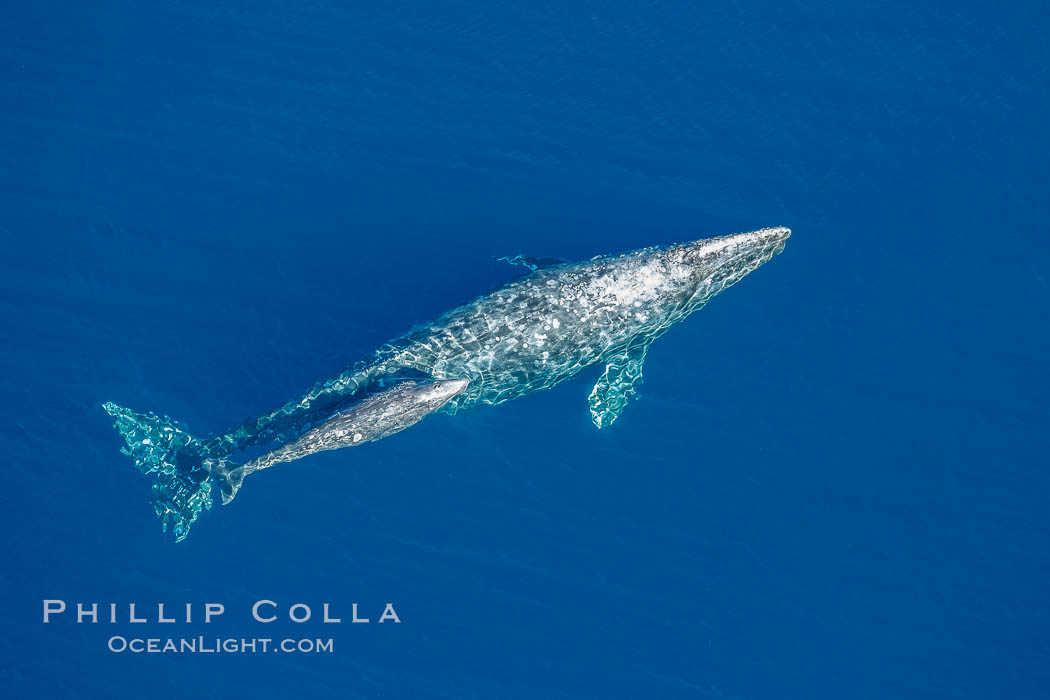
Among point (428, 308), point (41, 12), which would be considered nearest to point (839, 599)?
point (428, 308)

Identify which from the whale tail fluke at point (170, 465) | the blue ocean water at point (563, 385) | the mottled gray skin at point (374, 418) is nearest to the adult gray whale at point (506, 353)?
the whale tail fluke at point (170, 465)

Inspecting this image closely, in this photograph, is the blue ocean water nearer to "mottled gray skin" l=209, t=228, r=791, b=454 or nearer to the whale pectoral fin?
the whale pectoral fin

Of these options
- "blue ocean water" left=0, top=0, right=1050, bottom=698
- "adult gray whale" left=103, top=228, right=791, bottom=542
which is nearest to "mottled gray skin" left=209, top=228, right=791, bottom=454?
"adult gray whale" left=103, top=228, right=791, bottom=542

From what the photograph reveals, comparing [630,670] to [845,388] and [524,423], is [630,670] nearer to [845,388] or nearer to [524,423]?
[524,423]

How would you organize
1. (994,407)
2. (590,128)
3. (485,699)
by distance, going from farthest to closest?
1. (590,128)
2. (994,407)
3. (485,699)

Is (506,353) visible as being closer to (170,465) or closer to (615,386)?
(615,386)

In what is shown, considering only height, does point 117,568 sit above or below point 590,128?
below
